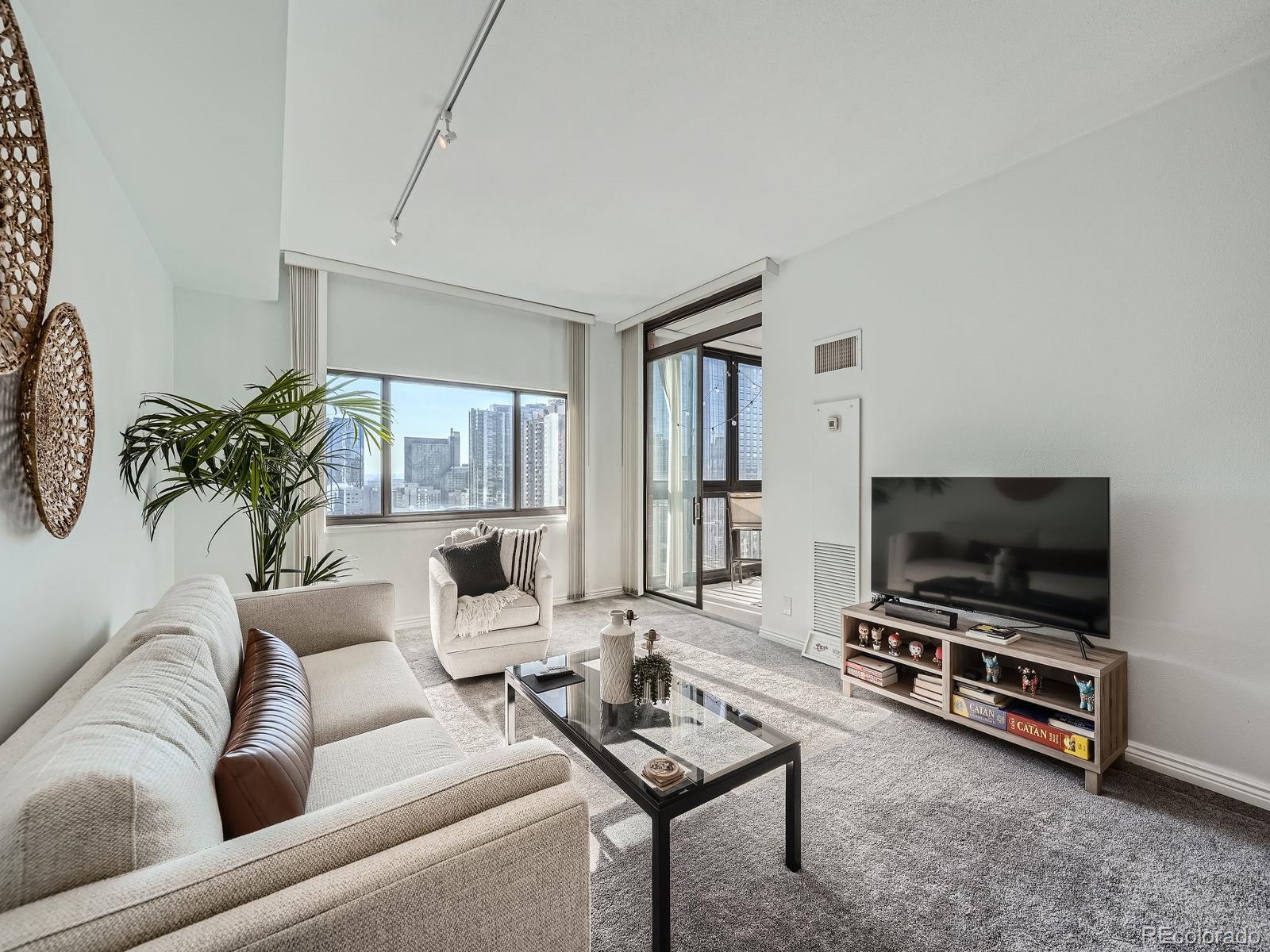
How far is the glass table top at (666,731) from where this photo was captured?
162cm

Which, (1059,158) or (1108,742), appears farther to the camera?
(1059,158)

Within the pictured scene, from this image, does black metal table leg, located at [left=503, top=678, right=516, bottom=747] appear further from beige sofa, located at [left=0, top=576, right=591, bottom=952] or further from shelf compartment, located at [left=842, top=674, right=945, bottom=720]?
shelf compartment, located at [left=842, top=674, right=945, bottom=720]

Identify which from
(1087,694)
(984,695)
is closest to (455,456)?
(984,695)

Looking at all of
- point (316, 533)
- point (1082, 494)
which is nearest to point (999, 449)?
point (1082, 494)

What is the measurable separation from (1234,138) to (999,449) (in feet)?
4.68

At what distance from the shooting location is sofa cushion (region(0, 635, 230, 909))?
69 centimetres

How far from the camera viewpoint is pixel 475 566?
11.5 ft

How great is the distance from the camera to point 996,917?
5.10 feet

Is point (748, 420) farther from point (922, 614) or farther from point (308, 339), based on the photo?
point (308, 339)

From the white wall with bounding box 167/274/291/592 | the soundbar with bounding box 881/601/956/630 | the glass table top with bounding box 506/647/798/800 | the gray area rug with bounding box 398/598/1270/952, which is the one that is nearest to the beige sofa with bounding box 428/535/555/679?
the gray area rug with bounding box 398/598/1270/952

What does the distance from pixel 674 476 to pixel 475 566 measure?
235 cm

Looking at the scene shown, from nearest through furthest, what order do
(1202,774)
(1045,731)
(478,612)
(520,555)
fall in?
(1202,774), (1045,731), (478,612), (520,555)

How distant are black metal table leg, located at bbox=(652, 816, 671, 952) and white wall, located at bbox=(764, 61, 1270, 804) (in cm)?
230

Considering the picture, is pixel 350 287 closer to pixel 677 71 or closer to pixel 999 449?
pixel 677 71
